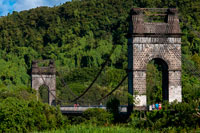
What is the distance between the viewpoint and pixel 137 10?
22.0m

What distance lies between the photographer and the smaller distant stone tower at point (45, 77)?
135 feet

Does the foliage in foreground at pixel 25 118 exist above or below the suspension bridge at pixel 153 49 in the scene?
below

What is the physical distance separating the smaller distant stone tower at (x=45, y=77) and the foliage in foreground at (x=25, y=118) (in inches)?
672

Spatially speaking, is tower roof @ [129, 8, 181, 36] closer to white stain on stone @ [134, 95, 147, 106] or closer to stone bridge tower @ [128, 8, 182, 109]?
stone bridge tower @ [128, 8, 182, 109]

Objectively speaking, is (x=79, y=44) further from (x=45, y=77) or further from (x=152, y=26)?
(x=152, y=26)

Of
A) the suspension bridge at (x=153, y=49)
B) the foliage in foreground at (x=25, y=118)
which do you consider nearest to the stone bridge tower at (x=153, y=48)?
the suspension bridge at (x=153, y=49)

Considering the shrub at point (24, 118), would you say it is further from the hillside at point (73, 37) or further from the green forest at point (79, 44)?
the hillside at point (73, 37)

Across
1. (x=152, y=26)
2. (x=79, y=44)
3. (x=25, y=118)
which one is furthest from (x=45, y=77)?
(x=79, y=44)

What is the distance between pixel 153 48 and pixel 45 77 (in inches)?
806

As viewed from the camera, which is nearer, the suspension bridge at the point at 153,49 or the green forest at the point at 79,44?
the suspension bridge at the point at 153,49

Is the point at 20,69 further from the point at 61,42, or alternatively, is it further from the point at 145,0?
the point at 145,0

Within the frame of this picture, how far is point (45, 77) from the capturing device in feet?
136

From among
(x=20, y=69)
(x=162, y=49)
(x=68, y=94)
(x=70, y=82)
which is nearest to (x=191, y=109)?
(x=162, y=49)

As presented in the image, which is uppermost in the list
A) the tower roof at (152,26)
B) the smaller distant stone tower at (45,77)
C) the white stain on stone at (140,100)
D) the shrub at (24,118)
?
the tower roof at (152,26)
